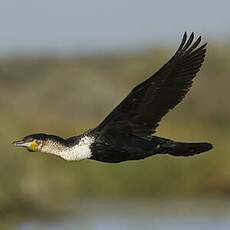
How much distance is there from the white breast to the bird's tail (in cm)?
75

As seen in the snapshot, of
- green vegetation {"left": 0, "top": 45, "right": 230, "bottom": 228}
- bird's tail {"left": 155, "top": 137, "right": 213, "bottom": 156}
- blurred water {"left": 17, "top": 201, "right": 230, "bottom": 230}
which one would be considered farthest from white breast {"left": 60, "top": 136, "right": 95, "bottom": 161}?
green vegetation {"left": 0, "top": 45, "right": 230, "bottom": 228}

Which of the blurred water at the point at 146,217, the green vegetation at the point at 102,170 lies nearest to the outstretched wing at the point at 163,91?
the blurred water at the point at 146,217

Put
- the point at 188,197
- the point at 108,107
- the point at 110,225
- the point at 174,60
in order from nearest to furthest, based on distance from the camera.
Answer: the point at 174,60 → the point at 110,225 → the point at 188,197 → the point at 108,107

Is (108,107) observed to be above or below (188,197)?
above

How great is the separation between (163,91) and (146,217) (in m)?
9.86

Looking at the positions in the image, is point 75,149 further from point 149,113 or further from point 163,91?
point 163,91

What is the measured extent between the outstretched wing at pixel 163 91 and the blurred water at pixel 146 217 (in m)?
7.90

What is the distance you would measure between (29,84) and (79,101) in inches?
156

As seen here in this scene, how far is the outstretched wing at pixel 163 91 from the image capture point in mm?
11188

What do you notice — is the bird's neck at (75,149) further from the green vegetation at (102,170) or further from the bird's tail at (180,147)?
the green vegetation at (102,170)

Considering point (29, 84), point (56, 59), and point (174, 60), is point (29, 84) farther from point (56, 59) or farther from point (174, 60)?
point (174, 60)

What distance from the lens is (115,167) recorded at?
2320cm

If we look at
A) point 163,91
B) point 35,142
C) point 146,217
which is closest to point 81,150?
point 35,142

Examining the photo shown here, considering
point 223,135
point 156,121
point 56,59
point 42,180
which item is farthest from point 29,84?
point 156,121
